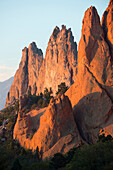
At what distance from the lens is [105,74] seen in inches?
1272

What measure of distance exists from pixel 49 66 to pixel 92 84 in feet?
153

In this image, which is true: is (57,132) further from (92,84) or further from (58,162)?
(92,84)

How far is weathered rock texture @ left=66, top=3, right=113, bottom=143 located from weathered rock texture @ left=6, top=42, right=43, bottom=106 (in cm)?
5060

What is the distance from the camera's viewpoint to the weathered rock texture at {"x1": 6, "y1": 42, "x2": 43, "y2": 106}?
86.2m

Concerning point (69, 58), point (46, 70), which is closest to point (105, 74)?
point (69, 58)

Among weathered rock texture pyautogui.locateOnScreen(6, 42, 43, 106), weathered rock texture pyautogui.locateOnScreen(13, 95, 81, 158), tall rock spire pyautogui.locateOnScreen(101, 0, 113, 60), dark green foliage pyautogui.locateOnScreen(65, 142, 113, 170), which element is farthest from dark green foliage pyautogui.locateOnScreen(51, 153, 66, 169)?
weathered rock texture pyautogui.locateOnScreen(6, 42, 43, 106)

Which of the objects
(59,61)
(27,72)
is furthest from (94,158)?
(27,72)

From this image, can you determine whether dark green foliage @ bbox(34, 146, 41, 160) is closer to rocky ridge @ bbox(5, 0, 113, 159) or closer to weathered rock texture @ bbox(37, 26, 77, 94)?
rocky ridge @ bbox(5, 0, 113, 159)

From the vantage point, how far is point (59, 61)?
244 feet

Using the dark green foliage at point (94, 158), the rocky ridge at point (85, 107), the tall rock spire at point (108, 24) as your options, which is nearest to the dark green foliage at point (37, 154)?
the rocky ridge at point (85, 107)

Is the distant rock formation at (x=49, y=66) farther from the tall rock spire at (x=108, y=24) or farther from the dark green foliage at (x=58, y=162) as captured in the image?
the dark green foliage at (x=58, y=162)

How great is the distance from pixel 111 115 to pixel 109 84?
173 inches

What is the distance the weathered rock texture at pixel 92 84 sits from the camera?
29.6 m

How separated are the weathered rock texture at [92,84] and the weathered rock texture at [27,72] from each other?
5060 cm
